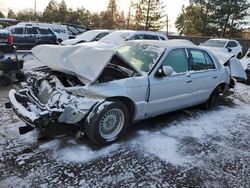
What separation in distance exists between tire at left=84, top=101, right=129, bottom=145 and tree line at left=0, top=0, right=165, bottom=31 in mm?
36552

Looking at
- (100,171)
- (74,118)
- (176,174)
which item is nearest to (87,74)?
(74,118)

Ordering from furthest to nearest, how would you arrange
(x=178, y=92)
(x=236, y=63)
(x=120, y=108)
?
1. (x=236, y=63)
2. (x=178, y=92)
3. (x=120, y=108)

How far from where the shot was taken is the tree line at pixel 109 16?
4022 cm

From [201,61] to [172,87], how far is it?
1.32 meters

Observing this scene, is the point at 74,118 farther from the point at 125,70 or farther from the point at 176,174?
the point at 176,174

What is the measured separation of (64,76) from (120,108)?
111 centimetres

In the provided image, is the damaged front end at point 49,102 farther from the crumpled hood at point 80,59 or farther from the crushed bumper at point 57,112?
the crumpled hood at point 80,59

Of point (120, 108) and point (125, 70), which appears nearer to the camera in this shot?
point (120, 108)

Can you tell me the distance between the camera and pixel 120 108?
434cm

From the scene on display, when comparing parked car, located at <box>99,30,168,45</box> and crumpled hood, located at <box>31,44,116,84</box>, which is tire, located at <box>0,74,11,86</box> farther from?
parked car, located at <box>99,30,168,45</box>

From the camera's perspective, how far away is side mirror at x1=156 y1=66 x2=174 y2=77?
4.73 meters

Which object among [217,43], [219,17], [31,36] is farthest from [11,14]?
[217,43]

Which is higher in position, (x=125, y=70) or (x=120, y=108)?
(x=125, y=70)

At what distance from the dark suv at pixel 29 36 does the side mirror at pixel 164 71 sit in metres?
12.6
